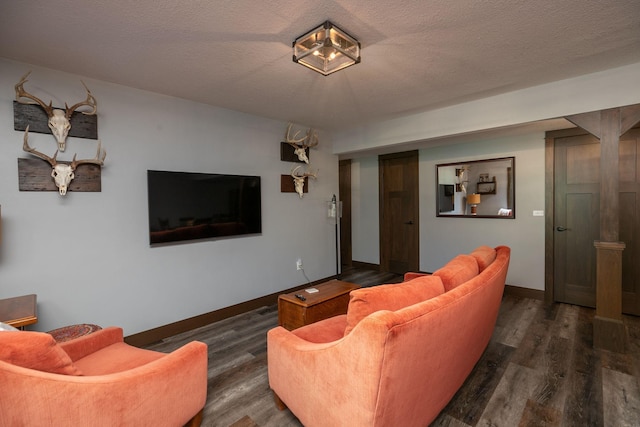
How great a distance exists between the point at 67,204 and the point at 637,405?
4416 millimetres

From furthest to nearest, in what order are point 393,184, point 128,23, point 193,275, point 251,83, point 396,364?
1. point 393,184
2. point 193,275
3. point 251,83
4. point 128,23
5. point 396,364

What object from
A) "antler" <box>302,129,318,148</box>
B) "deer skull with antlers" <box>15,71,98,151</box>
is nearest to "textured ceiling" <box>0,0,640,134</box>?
"deer skull with antlers" <box>15,71,98,151</box>

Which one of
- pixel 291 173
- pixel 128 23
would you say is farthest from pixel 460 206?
pixel 128 23

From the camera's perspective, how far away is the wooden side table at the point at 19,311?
1.75 meters

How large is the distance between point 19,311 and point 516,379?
3.45 meters

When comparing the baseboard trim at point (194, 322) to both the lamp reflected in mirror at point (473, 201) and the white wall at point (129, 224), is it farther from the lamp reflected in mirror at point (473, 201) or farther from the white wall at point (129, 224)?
the lamp reflected in mirror at point (473, 201)

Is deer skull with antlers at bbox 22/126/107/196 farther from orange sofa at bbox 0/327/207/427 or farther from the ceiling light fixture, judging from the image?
the ceiling light fixture

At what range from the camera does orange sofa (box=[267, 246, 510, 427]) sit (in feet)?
3.97

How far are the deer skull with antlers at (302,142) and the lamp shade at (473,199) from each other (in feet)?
8.12

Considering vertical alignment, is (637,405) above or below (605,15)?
below

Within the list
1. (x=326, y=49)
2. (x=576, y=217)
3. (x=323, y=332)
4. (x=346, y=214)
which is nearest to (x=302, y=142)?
(x=326, y=49)

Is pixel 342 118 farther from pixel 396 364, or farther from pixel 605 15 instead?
pixel 396 364

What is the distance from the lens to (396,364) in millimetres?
1214

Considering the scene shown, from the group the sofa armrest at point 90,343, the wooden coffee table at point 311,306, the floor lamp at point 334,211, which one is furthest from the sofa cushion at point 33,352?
the floor lamp at point 334,211
